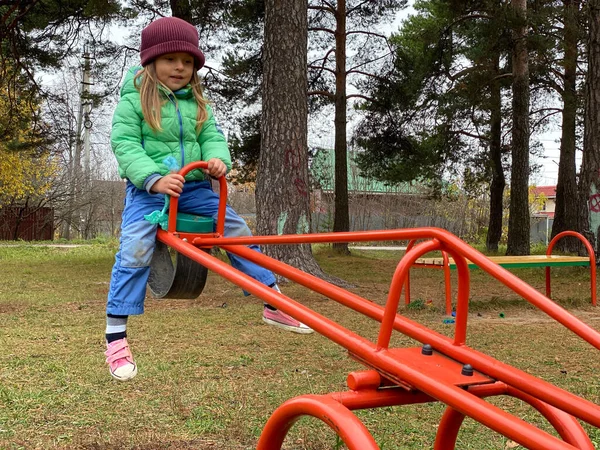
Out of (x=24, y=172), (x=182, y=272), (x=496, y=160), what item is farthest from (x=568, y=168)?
(x=24, y=172)

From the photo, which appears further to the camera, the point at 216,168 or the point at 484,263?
the point at 216,168

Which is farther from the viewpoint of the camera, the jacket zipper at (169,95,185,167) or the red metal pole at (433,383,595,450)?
the jacket zipper at (169,95,185,167)

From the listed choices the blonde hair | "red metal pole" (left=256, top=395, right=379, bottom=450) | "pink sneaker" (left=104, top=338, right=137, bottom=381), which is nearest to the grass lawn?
"pink sneaker" (left=104, top=338, right=137, bottom=381)

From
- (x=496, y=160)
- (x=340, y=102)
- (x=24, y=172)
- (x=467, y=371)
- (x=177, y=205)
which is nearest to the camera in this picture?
(x=467, y=371)

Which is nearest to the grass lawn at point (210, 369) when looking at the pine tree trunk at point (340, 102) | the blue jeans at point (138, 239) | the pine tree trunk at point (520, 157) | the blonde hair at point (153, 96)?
the blue jeans at point (138, 239)

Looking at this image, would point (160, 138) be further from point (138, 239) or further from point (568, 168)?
point (568, 168)

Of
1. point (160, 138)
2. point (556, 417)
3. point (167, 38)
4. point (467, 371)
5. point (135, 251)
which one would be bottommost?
point (556, 417)

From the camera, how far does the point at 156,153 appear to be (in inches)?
98.5

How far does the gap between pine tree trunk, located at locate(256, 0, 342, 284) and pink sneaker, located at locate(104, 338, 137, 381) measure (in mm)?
4218

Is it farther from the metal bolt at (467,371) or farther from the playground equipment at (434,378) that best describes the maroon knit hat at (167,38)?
the metal bolt at (467,371)

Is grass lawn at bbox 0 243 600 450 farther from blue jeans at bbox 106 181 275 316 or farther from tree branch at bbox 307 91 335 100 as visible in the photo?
tree branch at bbox 307 91 335 100

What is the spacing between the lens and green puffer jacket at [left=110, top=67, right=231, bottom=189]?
2359 mm

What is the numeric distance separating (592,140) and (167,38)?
6.08 meters

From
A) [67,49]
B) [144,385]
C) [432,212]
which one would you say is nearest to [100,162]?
[432,212]
